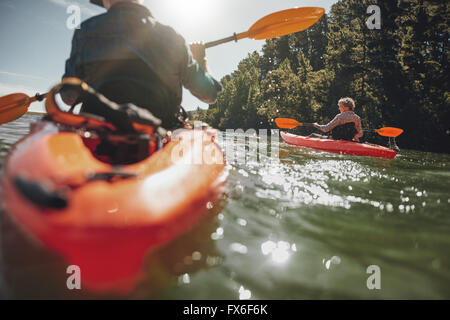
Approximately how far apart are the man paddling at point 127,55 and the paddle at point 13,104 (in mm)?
2306

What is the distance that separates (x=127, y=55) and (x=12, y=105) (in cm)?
305

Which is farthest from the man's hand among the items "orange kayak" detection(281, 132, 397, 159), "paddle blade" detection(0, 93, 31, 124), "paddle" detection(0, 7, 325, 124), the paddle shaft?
"orange kayak" detection(281, 132, 397, 159)

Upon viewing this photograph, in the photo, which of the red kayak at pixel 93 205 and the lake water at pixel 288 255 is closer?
the red kayak at pixel 93 205

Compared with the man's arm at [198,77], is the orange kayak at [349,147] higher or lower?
lower

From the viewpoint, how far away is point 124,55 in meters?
1.89

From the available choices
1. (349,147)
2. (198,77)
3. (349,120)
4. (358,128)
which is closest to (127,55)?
(198,77)

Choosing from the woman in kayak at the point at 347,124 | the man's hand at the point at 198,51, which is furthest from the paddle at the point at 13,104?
the woman in kayak at the point at 347,124

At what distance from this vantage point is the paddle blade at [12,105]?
12.0ft

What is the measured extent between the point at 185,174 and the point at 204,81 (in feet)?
4.34

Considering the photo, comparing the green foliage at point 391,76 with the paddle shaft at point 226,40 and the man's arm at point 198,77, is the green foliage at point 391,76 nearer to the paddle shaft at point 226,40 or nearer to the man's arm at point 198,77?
the paddle shaft at point 226,40

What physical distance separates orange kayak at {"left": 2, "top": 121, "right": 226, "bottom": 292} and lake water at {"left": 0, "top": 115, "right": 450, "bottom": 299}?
0.19 m

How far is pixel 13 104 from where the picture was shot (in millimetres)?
3697
